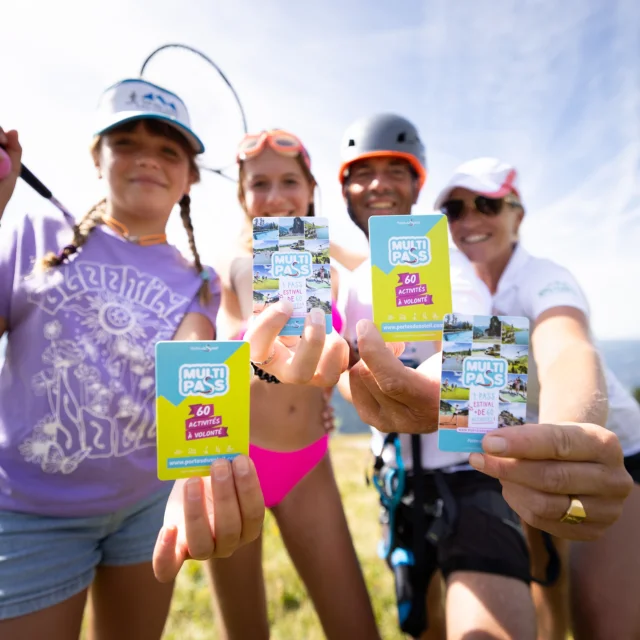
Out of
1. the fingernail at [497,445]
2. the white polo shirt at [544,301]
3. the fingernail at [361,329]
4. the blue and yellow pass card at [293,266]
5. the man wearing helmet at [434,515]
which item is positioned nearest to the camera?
the fingernail at [497,445]

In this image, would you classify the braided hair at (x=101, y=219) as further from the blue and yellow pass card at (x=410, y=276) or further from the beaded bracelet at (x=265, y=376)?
the blue and yellow pass card at (x=410, y=276)

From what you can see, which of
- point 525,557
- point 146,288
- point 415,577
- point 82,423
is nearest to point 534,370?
point 525,557

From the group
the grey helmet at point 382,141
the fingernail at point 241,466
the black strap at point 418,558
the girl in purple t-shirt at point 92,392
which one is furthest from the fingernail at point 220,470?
the grey helmet at point 382,141

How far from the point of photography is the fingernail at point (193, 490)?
129 cm

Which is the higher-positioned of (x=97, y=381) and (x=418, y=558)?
(x=97, y=381)

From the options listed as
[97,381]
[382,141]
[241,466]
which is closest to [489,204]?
[382,141]

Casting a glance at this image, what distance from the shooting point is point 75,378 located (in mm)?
1862

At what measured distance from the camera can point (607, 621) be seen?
2086 mm

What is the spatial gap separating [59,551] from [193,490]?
1.01 m

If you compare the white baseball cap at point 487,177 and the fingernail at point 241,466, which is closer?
the fingernail at point 241,466

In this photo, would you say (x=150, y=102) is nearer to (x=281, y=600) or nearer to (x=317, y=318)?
(x=317, y=318)

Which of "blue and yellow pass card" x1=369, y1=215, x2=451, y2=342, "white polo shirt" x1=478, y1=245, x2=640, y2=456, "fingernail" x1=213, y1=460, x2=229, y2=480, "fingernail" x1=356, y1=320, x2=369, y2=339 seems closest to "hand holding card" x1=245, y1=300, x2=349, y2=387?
"fingernail" x1=356, y1=320, x2=369, y2=339

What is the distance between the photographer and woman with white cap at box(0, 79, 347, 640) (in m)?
1.70

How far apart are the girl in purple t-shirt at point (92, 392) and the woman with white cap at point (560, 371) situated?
1718mm
